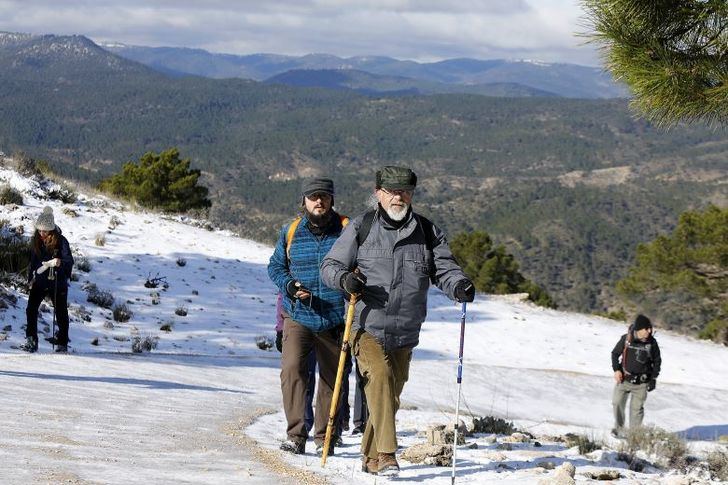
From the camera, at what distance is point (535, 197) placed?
189750 millimetres

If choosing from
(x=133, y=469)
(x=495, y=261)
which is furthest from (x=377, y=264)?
(x=495, y=261)

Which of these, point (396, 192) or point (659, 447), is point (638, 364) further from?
point (396, 192)

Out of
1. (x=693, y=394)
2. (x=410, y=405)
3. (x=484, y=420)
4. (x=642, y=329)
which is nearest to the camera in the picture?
(x=484, y=420)

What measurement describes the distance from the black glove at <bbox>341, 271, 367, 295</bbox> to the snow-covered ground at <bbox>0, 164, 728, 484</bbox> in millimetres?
1188

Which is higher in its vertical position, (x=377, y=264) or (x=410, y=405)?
(x=377, y=264)

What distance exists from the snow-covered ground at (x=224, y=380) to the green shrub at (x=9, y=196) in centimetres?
24

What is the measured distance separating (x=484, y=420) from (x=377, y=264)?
13.2ft

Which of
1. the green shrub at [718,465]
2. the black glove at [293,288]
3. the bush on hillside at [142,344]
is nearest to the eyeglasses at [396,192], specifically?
the black glove at [293,288]

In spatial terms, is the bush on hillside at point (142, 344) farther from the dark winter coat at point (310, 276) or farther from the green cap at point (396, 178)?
the green cap at point (396, 178)

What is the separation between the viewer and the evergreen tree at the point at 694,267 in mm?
27906

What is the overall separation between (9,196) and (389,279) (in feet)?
52.4

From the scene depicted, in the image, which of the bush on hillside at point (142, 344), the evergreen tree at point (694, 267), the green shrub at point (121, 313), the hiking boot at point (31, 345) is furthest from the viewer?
the evergreen tree at point (694, 267)

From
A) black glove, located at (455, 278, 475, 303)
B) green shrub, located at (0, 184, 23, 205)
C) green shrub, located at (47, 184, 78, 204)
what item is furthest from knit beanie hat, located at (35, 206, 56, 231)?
green shrub, located at (47, 184, 78, 204)

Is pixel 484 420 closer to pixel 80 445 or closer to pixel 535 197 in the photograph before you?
pixel 80 445
